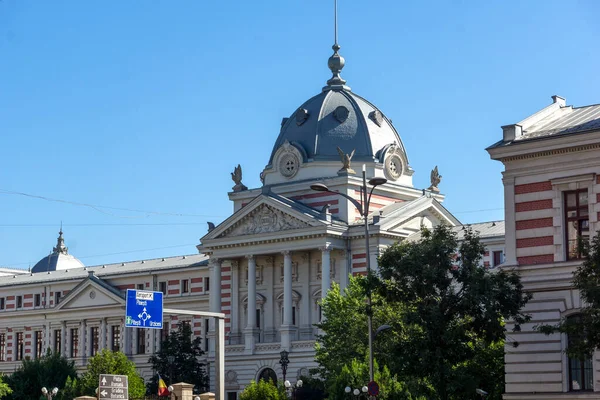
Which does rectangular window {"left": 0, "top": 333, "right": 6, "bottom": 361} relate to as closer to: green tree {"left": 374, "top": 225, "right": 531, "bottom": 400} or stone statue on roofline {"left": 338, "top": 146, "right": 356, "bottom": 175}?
stone statue on roofline {"left": 338, "top": 146, "right": 356, "bottom": 175}

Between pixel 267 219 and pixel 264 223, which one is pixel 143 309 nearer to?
pixel 267 219

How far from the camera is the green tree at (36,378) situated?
99.9 m

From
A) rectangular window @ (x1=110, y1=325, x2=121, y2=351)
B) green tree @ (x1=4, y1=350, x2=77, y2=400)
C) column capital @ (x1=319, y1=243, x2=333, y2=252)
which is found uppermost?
column capital @ (x1=319, y1=243, x2=333, y2=252)

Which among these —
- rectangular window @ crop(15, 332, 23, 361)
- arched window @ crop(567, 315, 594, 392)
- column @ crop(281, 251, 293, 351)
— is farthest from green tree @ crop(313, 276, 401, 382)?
rectangular window @ crop(15, 332, 23, 361)

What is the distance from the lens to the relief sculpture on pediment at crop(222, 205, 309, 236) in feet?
321

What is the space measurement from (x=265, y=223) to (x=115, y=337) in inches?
934

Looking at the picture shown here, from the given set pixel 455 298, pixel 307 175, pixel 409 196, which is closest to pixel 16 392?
pixel 307 175

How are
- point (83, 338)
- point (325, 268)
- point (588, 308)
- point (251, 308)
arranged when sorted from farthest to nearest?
point (83, 338), point (251, 308), point (325, 268), point (588, 308)

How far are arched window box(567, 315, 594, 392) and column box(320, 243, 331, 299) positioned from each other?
1956 inches

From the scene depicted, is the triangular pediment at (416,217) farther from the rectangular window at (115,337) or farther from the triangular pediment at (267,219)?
the rectangular window at (115,337)

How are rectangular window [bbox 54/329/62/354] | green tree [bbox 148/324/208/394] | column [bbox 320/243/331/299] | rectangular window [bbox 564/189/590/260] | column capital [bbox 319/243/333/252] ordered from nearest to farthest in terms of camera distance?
rectangular window [bbox 564/189/590/260] → column capital [bbox 319/243/333/252] → column [bbox 320/243/331/299] → green tree [bbox 148/324/208/394] → rectangular window [bbox 54/329/62/354]

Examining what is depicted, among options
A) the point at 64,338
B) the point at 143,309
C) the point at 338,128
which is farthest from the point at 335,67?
Answer: the point at 143,309

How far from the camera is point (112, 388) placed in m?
51.7

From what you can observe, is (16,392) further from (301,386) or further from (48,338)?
(301,386)
